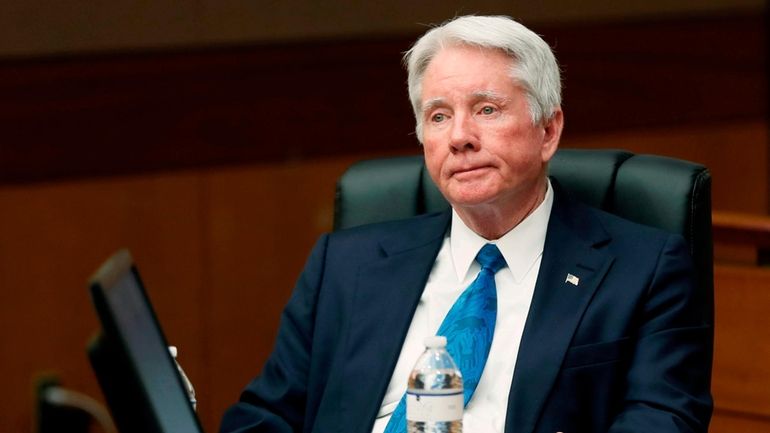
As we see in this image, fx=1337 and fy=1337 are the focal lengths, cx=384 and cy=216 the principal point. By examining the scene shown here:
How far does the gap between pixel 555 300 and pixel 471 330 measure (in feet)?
0.59

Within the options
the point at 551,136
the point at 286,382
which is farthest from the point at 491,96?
the point at 286,382

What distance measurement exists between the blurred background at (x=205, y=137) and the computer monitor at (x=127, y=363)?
8.97 ft

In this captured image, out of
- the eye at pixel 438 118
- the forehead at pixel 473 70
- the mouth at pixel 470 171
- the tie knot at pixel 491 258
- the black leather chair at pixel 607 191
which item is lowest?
the tie knot at pixel 491 258

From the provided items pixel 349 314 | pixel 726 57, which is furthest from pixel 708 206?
pixel 726 57

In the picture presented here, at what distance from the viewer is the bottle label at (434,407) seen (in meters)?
2.18

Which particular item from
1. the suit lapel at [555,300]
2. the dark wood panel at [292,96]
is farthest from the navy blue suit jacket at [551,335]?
the dark wood panel at [292,96]

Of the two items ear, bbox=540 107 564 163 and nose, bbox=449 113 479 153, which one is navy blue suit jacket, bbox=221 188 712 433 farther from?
nose, bbox=449 113 479 153

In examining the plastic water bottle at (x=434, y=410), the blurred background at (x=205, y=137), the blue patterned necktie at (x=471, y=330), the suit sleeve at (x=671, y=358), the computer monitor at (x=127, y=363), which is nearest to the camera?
the computer monitor at (x=127, y=363)

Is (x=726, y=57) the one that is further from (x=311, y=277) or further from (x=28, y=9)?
(x=311, y=277)

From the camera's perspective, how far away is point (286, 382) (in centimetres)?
275

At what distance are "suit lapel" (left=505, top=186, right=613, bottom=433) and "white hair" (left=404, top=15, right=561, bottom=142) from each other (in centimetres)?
23

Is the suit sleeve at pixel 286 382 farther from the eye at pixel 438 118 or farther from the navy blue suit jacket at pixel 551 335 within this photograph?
the eye at pixel 438 118

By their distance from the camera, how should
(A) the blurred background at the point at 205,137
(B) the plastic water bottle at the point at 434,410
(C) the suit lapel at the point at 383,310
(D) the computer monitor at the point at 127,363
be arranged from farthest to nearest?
(A) the blurred background at the point at 205,137, (C) the suit lapel at the point at 383,310, (B) the plastic water bottle at the point at 434,410, (D) the computer monitor at the point at 127,363

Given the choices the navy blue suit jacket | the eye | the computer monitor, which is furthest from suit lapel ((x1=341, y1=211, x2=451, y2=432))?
the computer monitor
